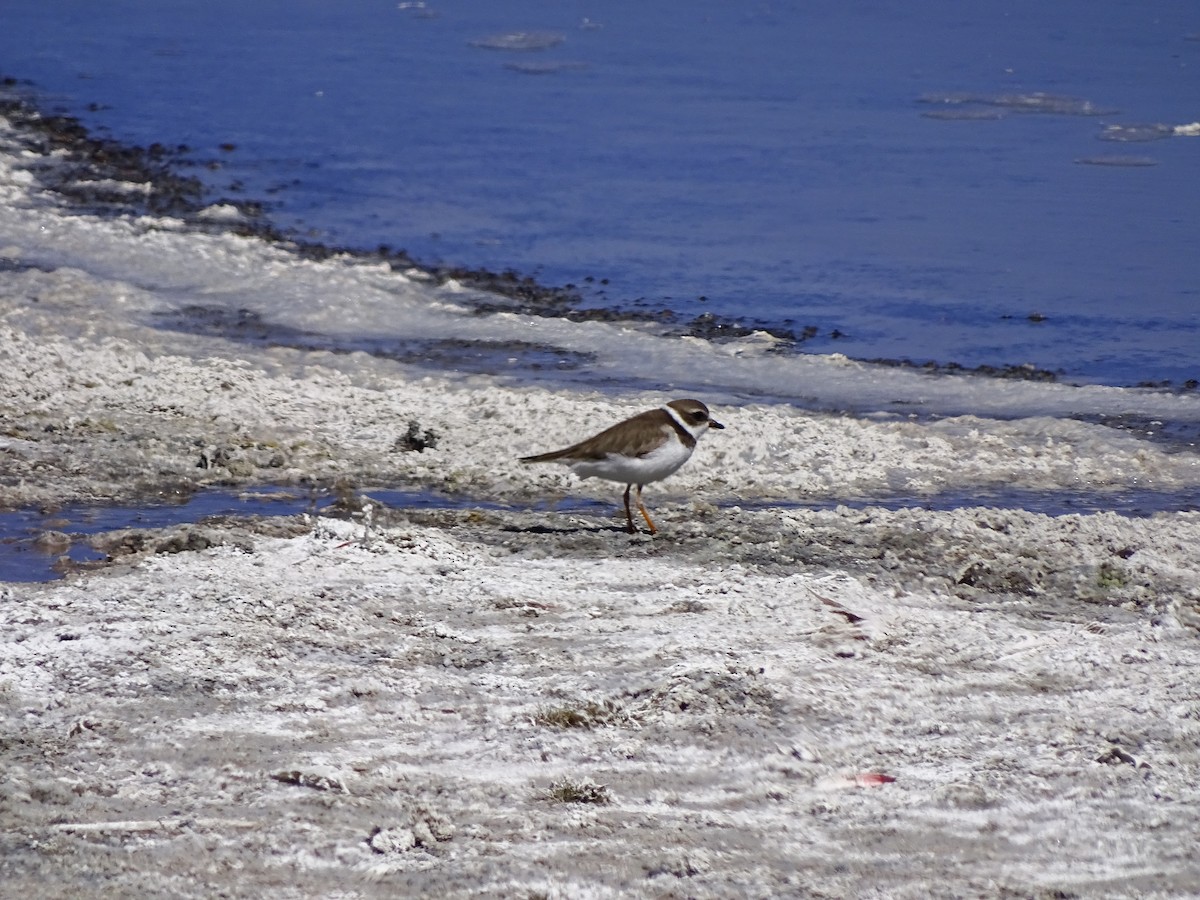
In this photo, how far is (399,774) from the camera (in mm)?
4984

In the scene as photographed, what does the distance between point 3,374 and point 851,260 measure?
7187 millimetres

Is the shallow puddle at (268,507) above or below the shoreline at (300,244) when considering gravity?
below

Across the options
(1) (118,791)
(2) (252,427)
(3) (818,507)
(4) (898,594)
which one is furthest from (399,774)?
(2) (252,427)

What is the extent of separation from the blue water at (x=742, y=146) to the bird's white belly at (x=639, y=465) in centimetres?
419

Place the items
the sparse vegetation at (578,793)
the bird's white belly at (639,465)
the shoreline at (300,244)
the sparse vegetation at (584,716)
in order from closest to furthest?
the sparse vegetation at (578,793) → the sparse vegetation at (584,716) → the bird's white belly at (639,465) → the shoreline at (300,244)

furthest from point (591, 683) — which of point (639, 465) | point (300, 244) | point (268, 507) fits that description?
point (300, 244)

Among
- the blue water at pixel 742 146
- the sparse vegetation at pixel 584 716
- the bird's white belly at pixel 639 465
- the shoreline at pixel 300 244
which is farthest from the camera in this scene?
the blue water at pixel 742 146

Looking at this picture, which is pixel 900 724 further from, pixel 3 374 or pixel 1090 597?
pixel 3 374

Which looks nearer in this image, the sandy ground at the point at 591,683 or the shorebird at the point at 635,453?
the sandy ground at the point at 591,683

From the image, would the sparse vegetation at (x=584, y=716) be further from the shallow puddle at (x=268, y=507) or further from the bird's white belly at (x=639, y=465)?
the shallow puddle at (x=268, y=507)

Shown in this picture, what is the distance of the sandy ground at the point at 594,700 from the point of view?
14.9ft

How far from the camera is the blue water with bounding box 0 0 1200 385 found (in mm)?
12742

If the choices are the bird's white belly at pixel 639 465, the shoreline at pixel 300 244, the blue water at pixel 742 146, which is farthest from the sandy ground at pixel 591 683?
the blue water at pixel 742 146

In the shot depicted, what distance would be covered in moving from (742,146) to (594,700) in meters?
13.1
